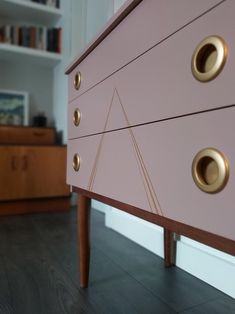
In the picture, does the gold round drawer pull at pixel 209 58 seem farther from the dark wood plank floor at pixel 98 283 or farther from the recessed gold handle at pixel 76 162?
the dark wood plank floor at pixel 98 283

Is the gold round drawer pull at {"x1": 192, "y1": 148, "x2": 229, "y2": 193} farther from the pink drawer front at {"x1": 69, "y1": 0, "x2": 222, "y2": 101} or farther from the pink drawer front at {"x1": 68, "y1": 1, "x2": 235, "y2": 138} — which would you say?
the pink drawer front at {"x1": 69, "y1": 0, "x2": 222, "y2": 101}

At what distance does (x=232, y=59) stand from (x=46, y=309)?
86cm

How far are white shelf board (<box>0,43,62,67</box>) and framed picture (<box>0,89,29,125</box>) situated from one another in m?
0.33

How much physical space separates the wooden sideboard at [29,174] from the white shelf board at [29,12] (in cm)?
112

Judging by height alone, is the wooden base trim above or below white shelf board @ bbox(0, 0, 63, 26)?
below

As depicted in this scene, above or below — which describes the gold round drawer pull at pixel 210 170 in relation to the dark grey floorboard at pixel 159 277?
above

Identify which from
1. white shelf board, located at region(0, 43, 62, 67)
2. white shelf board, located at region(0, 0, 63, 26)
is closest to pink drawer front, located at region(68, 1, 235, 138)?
white shelf board, located at region(0, 43, 62, 67)

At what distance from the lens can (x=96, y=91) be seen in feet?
2.53

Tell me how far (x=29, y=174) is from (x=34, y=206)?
280mm

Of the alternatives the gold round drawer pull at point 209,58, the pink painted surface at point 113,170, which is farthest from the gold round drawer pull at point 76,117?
the gold round drawer pull at point 209,58

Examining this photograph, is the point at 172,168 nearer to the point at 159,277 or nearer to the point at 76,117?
the point at 76,117

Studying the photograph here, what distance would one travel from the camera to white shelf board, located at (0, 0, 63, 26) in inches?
92.9

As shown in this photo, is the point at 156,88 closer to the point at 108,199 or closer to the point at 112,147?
the point at 112,147

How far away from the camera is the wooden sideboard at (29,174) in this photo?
2.06 metres
